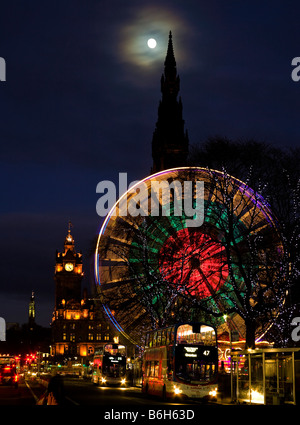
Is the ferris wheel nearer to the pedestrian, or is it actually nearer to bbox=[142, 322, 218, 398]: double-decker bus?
bbox=[142, 322, 218, 398]: double-decker bus

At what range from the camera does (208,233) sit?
51969mm

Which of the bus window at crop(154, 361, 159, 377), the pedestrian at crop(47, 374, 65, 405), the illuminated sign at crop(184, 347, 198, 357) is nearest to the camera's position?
the pedestrian at crop(47, 374, 65, 405)

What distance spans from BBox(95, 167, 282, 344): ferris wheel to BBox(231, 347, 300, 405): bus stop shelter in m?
12.8

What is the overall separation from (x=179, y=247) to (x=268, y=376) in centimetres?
2178

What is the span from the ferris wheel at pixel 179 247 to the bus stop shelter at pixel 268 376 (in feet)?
41.9

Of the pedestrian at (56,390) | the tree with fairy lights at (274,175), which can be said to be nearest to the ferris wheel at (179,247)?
the tree with fairy lights at (274,175)

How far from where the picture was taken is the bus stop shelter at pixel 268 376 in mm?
28845

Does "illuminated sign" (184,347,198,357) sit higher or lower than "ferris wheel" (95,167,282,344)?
lower

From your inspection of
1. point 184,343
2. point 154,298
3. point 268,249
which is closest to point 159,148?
point 154,298

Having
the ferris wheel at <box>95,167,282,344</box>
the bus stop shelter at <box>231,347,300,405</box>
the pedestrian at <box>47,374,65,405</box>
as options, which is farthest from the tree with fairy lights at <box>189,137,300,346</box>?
the pedestrian at <box>47,374,65,405</box>

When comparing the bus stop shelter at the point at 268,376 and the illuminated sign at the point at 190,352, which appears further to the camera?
the illuminated sign at the point at 190,352

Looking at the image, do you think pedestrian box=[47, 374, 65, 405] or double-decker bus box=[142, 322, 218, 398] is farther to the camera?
double-decker bus box=[142, 322, 218, 398]

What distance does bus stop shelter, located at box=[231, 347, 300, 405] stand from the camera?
28.8 metres

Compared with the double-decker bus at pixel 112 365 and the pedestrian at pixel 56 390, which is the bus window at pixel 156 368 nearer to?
the double-decker bus at pixel 112 365
